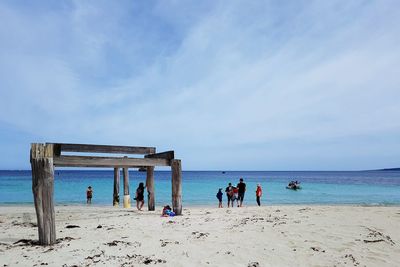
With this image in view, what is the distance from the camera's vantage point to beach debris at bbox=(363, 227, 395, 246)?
7.13 metres

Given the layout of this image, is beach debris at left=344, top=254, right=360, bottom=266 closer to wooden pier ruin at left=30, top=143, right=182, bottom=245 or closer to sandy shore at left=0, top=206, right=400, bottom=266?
sandy shore at left=0, top=206, right=400, bottom=266

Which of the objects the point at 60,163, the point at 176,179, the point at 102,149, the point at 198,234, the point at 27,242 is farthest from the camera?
the point at 176,179

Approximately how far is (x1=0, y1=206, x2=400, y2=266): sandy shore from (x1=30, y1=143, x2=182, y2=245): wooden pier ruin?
640mm

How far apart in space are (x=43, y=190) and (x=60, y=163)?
4.86ft

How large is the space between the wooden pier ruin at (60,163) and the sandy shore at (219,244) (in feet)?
2.10

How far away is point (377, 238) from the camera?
7.39 metres

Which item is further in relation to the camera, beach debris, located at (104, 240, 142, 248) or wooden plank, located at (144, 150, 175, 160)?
wooden plank, located at (144, 150, 175, 160)

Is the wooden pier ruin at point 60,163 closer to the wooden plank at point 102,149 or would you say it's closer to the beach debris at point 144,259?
the wooden plank at point 102,149

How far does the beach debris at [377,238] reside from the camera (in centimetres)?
713

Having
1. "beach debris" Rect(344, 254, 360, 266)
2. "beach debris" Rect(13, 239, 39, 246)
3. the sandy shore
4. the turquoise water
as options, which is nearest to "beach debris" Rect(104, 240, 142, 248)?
the sandy shore

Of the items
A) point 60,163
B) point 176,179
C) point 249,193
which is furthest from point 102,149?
point 249,193

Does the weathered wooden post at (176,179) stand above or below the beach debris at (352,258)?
above

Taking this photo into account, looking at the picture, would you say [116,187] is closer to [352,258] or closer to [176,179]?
[176,179]

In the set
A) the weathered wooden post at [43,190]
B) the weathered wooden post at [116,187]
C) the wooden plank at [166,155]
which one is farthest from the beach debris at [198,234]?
the weathered wooden post at [116,187]
